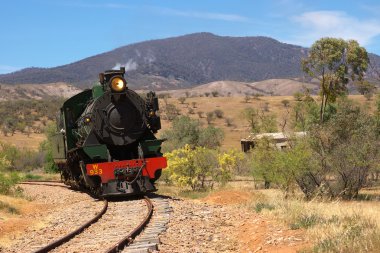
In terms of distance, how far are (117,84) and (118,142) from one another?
195cm

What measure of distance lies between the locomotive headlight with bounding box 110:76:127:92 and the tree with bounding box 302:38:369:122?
2613 cm

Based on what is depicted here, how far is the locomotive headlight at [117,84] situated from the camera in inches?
704

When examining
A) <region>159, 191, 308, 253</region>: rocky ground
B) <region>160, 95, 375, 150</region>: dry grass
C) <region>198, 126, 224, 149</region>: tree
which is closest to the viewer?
<region>159, 191, 308, 253</region>: rocky ground

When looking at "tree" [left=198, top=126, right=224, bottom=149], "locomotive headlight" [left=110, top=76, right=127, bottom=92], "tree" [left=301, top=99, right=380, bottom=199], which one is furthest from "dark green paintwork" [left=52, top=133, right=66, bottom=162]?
"tree" [left=198, top=126, right=224, bottom=149]

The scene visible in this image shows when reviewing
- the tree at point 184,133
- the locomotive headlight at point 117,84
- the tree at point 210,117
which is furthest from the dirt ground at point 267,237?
the tree at point 210,117

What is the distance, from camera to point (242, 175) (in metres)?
40.1

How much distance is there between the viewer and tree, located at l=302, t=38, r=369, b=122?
4194cm

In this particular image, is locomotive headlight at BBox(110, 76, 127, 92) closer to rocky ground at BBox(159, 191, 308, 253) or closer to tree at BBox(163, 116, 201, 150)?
rocky ground at BBox(159, 191, 308, 253)

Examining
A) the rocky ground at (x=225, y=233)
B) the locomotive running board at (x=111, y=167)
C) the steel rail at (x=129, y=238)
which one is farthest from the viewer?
the locomotive running board at (x=111, y=167)

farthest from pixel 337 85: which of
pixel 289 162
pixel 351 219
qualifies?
pixel 351 219

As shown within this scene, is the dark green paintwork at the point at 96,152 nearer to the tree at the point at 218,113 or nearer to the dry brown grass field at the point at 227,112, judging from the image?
the dry brown grass field at the point at 227,112

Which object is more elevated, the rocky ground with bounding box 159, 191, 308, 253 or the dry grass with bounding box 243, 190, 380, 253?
the dry grass with bounding box 243, 190, 380, 253

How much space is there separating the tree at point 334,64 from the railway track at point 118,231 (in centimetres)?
2918

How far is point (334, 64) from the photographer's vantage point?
42.8 m
